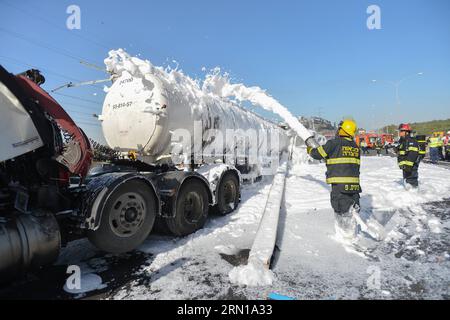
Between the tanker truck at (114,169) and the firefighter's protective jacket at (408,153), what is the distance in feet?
15.2

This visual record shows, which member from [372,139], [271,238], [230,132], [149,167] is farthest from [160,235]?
[372,139]

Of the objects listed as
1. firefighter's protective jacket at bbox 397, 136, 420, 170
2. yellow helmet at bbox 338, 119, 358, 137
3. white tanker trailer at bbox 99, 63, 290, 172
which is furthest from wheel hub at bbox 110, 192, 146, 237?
firefighter's protective jacket at bbox 397, 136, 420, 170

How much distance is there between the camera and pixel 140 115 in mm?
5121

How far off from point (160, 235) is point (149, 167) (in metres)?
1.23

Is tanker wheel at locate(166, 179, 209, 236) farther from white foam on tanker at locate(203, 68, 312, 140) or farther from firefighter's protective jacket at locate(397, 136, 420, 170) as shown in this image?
firefighter's protective jacket at locate(397, 136, 420, 170)

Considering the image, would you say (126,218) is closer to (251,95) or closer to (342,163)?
(342,163)

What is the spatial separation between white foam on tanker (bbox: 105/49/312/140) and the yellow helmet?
4.14 feet

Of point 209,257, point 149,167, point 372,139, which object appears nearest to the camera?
point 209,257

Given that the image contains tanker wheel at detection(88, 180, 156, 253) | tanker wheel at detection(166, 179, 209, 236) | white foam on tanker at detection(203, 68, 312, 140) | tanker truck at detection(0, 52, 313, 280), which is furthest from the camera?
white foam on tanker at detection(203, 68, 312, 140)

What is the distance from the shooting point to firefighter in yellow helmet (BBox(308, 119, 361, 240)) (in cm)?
454

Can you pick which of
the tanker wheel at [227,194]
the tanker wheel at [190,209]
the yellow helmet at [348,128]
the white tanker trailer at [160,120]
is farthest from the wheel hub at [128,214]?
the yellow helmet at [348,128]

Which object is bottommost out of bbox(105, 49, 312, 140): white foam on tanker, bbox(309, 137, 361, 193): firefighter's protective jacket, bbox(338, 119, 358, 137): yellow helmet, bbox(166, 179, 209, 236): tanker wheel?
bbox(166, 179, 209, 236): tanker wheel

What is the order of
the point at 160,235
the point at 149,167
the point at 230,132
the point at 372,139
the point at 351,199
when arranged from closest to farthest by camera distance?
the point at 351,199 < the point at 160,235 < the point at 149,167 < the point at 230,132 < the point at 372,139
